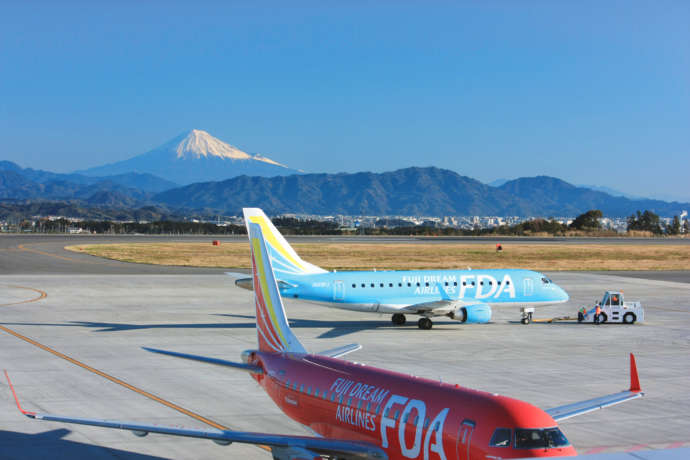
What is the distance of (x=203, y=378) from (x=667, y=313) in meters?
39.1

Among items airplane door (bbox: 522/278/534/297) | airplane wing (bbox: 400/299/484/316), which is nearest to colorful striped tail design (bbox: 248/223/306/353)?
airplane wing (bbox: 400/299/484/316)

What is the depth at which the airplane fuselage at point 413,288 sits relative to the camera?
4284cm

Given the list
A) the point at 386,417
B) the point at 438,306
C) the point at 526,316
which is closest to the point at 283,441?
the point at 386,417

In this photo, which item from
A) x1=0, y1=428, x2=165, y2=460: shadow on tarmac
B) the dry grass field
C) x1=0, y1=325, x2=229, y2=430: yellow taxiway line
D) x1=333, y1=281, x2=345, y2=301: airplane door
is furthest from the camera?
the dry grass field

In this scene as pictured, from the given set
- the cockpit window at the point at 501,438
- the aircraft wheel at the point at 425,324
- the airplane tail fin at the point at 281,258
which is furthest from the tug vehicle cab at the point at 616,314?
the cockpit window at the point at 501,438

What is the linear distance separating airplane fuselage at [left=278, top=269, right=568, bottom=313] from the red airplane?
22.3 m

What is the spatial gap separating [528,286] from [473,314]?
5531 millimetres

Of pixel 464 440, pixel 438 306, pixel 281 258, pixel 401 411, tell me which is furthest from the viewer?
pixel 438 306

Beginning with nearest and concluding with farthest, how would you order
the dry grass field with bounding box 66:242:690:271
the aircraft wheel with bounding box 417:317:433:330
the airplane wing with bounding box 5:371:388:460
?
1. the airplane wing with bounding box 5:371:388:460
2. the aircraft wheel with bounding box 417:317:433:330
3. the dry grass field with bounding box 66:242:690:271

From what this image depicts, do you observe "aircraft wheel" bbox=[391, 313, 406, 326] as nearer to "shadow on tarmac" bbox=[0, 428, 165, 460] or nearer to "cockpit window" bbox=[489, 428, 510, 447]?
"shadow on tarmac" bbox=[0, 428, 165, 460]

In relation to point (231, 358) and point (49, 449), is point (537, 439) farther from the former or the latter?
point (231, 358)

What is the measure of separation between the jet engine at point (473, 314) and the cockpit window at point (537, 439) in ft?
100

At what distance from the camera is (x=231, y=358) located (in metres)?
35.0

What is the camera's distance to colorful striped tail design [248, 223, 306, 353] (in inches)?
813
